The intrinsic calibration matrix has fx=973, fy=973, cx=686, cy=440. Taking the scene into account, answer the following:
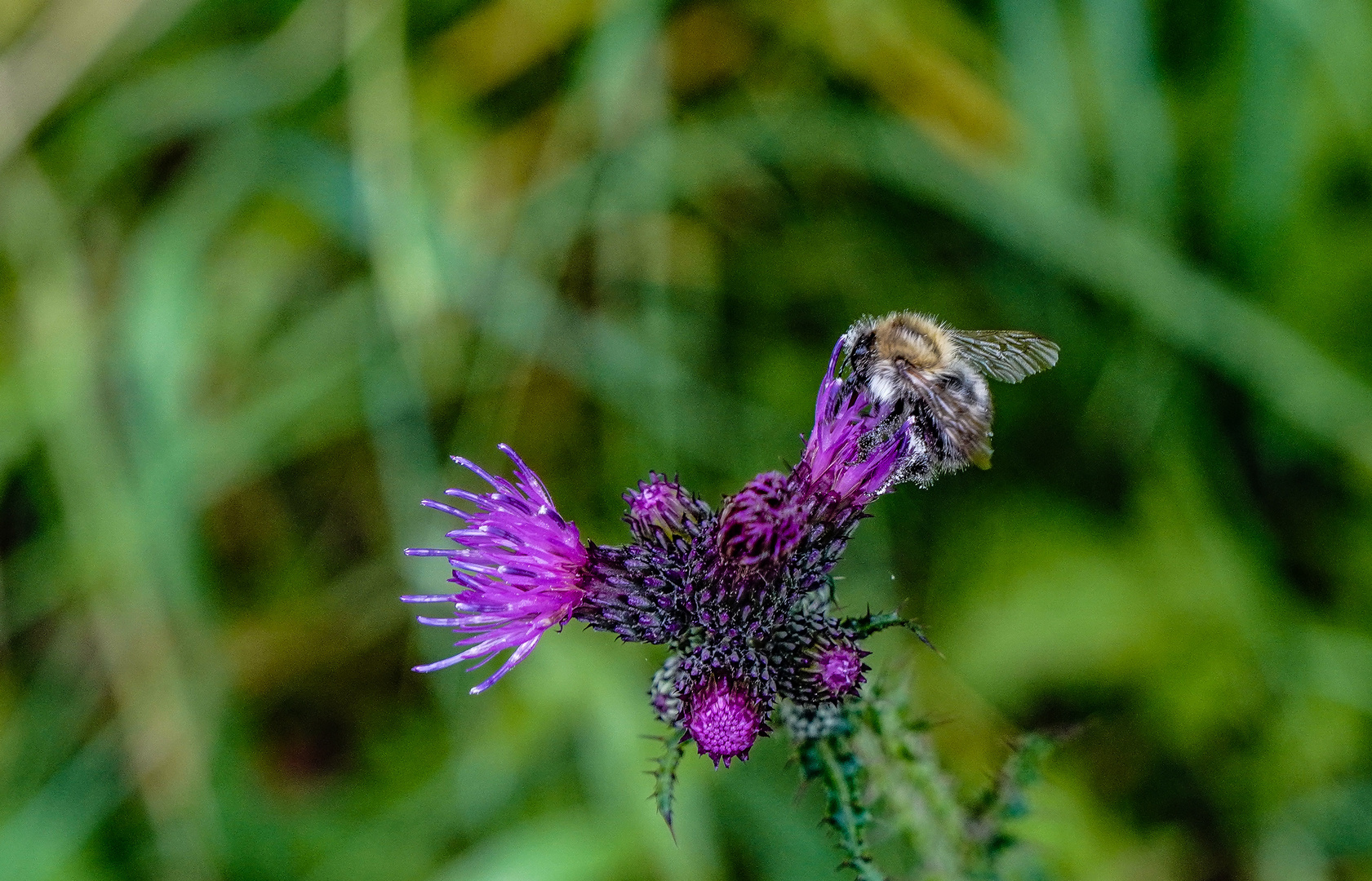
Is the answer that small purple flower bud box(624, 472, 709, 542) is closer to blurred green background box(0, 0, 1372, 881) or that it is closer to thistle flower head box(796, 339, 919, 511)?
thistle flower head box(796, 339, 919, 511)

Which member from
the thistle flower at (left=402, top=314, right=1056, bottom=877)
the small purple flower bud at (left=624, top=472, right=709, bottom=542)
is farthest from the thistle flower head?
the small purple flower bud at (left=624, top=472, right=709, bottom=542)

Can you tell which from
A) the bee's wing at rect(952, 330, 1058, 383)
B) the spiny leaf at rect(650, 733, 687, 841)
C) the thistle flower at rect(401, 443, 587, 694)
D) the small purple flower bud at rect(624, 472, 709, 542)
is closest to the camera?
the spiny leaf at rect(650, 733, 687, 841)

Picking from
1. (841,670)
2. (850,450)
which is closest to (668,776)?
(841,670)

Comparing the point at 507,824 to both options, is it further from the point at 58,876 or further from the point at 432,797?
the point at 58,876

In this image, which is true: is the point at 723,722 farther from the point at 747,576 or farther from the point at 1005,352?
the point at 1005,352


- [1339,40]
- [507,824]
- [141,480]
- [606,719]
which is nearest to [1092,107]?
[1339,40]

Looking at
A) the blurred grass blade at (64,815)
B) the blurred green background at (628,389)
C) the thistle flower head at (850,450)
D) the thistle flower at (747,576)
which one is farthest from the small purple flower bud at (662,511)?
the blurred grass blade at (64,815)

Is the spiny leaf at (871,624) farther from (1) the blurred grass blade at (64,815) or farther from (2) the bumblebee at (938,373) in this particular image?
(1) the blurred grass blade at (64,815)
